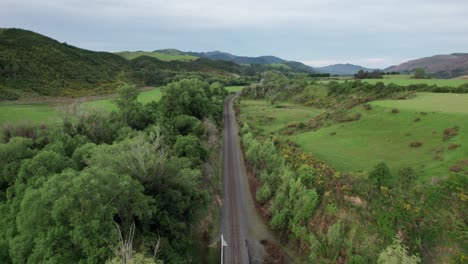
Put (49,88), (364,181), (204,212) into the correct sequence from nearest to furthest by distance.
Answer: (364,181), (204,212), (49,88)

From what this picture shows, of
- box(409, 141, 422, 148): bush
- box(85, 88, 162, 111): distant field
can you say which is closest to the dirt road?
box(409, 141, 422, 148): bush

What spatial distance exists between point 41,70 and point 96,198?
113 m

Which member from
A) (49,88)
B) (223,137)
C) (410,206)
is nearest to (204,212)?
(410,206)

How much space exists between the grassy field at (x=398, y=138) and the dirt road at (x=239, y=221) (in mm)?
13479

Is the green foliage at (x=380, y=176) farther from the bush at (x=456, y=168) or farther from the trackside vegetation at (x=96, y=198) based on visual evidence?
the trackside vegetation at (x=96, y=198)

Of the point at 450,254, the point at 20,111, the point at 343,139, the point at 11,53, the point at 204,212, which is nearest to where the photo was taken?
the point at 450,254

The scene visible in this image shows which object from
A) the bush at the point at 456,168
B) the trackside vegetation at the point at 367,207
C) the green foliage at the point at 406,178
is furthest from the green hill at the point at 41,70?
the bush at the point at 456,168

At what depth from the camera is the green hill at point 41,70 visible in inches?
3826

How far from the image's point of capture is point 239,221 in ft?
137

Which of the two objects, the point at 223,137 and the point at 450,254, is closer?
the point at 450,254

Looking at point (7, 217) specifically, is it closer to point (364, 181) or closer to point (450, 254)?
point (364, 181)

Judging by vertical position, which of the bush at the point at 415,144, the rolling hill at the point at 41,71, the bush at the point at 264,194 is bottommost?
the bush at the point at 264,194

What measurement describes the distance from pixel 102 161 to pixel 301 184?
2352 centimetres

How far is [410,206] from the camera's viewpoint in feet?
→ 91.6
